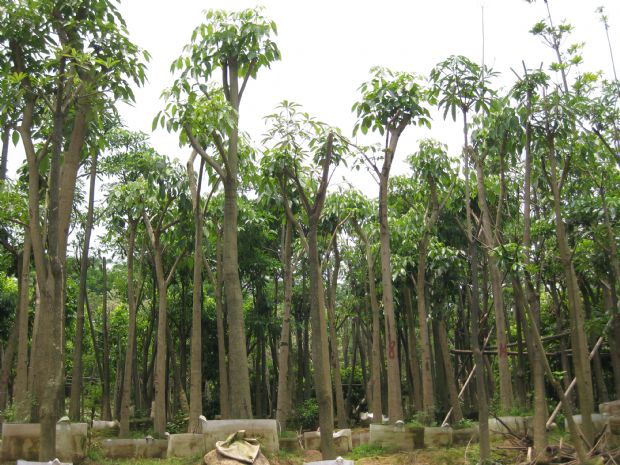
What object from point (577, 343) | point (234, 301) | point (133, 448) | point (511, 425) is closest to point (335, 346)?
point (511, 425)

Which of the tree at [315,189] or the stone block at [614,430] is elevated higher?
the tree at [315,189]

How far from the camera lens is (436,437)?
43.5 ft

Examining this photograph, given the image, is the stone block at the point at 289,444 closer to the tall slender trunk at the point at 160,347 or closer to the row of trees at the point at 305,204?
the row of trees at the point at 305,204

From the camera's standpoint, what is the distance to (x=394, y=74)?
13.1 metres

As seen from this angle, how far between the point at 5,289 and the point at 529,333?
19418 mm

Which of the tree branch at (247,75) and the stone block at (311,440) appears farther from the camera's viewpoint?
the stone block at (311,440)

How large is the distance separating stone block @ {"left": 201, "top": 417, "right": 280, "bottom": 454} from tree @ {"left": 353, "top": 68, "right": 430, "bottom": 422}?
3.36m

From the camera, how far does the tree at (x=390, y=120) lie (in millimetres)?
12859

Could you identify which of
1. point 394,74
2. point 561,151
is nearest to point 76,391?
point 394,74

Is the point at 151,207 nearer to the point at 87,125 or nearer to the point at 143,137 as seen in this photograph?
the point at 143,137

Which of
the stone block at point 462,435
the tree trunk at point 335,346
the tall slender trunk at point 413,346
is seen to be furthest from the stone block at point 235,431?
the tall slender trunk at point 413,346

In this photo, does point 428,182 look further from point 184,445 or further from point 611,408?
point 184,445

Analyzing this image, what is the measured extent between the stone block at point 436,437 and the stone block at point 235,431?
394 centimetres

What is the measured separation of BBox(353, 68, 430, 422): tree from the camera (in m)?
12.9
